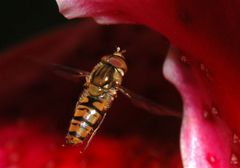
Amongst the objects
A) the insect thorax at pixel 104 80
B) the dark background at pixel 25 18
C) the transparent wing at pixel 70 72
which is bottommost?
the dark background at pixel 25 18

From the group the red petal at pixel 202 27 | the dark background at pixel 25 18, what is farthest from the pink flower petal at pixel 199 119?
the dark background at pixel 25 18

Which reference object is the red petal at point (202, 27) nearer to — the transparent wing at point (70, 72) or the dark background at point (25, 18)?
the transparent wing at point (70, 72)

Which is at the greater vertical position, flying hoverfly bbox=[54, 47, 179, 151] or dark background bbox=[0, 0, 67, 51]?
flying hoverfly bbox=[54, 47, 179, 151]

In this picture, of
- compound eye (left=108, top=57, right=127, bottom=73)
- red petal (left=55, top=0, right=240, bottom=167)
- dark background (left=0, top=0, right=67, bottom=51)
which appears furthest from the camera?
dark background (left=0, top=0, right=67, bottom=51)

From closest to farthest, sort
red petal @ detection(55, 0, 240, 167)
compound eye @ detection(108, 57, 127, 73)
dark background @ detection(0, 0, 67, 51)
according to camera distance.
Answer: red petal @ detection(55, 0, 240, 167)
compound eye @ detection(108, 57, 127, 73)
dark background @ detection(0, 0, 67, 51)

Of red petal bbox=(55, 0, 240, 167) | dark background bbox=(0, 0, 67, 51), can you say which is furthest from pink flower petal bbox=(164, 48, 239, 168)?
dark background bbox=(0, 0, 67, 51)

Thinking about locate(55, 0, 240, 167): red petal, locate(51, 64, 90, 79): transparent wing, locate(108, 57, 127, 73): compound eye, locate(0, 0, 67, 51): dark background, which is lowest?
locate(0, 0, 67, 51): dark background

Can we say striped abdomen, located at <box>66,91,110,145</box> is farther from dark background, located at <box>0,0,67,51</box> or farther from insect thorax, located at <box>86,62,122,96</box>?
dark background, located at <box>0,0,67,51</box>
